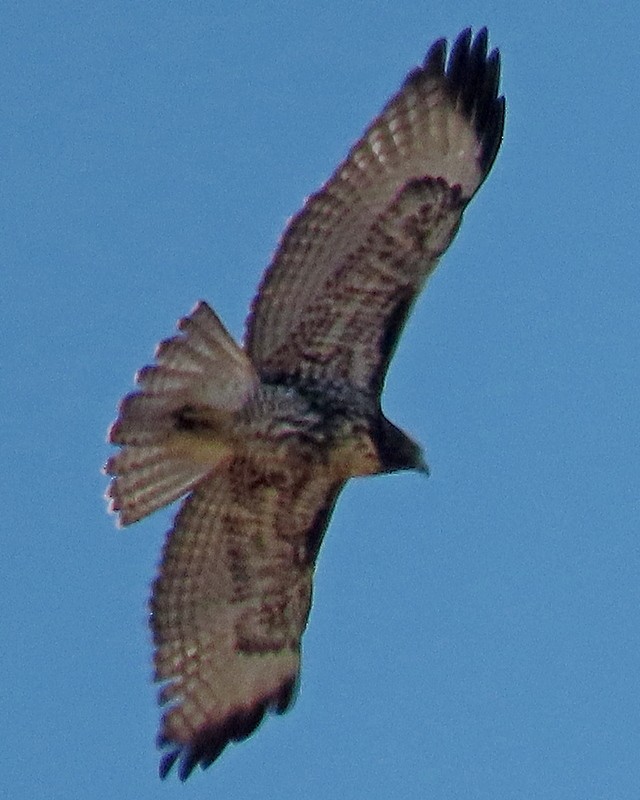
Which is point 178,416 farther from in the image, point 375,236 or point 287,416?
point 375,236

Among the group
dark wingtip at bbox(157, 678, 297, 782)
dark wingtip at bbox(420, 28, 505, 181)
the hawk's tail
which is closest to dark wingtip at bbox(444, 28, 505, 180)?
dark wingtip at bbox(420, 28, 505, 181)

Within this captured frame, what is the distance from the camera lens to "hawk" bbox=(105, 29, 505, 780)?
995 centimetres

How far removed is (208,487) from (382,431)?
85 centimetres

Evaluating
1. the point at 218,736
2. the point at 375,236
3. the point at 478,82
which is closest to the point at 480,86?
the point at 478,82

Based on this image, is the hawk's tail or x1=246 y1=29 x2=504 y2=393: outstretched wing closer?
the hawk's tail

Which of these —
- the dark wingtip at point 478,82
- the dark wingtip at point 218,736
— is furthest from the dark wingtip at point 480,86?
the dark wingtip at point 218,736

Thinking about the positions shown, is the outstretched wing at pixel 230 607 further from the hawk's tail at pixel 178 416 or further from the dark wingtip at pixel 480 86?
the dark wingtip at pixel 480 86

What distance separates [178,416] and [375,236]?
1.23 m

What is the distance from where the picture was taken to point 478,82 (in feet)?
33.9

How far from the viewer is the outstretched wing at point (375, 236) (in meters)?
10.0

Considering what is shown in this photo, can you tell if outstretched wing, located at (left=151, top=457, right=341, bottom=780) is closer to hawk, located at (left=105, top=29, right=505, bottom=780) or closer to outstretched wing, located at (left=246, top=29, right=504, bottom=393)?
hawk, located at (left=105, top=29, right=505, bottom=780)

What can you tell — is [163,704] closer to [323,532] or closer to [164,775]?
[164,775]

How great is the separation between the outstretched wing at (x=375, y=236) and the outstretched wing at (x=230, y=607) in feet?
2.07

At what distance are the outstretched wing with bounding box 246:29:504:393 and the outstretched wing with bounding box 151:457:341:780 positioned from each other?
2.07 feet
